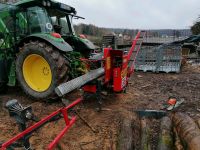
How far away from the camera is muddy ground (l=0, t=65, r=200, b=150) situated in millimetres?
4410

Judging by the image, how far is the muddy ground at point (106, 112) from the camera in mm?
4410

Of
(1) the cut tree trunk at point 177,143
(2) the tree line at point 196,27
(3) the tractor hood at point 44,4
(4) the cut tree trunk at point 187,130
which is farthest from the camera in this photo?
(2) the tree line at point 196,27

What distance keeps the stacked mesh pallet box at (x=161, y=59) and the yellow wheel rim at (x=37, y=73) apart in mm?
5788

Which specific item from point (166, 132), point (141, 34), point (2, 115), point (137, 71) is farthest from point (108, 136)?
point (137, 71)

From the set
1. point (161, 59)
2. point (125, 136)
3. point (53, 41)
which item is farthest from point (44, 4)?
point (161, 59)

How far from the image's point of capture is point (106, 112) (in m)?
5.37

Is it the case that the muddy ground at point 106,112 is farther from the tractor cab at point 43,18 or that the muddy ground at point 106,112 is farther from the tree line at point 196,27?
the tree line at point 196,27

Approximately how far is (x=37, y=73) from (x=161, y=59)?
244 inches

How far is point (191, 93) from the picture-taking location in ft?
23.1

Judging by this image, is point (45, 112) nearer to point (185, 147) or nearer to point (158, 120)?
point (158, 120)

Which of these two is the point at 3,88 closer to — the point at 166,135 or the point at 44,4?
the point at 44,4

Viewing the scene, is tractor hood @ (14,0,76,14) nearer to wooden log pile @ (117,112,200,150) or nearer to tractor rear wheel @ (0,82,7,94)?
tractor rear wheel @ (0,82,7,94)

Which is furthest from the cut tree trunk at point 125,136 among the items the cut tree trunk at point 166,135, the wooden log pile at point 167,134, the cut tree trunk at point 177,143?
the cut tree trunk at point 177,143

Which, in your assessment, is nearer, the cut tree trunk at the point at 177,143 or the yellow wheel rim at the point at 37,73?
the cut tree trunk at the point at 177,143
